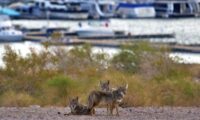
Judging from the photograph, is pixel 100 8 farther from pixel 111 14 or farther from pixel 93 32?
pixel 93 32

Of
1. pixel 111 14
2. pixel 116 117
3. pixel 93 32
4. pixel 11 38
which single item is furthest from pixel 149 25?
pixel 116 117

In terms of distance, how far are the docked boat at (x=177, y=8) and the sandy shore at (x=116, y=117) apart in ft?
342

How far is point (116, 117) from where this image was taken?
650 inches

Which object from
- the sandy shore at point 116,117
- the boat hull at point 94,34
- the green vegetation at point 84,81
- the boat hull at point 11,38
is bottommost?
the boat hull at point 94,34

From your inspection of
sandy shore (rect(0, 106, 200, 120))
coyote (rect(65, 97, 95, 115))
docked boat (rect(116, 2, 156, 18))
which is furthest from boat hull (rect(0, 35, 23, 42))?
coyote (rect(65, 97, 95, 115))

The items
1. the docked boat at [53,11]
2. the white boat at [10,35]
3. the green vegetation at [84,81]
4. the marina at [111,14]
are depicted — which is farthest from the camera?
the docked boat at [53,11]

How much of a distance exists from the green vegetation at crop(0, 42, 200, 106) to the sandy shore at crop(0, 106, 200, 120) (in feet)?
4.68

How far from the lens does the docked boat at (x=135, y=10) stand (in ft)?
397

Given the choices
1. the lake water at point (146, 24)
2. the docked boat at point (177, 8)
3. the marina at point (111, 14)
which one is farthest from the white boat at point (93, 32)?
the docked boat at point (177, 8)

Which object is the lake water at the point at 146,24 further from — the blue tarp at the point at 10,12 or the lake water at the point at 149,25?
the blue tarp at the point at 10,12

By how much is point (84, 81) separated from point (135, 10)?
97.9 metres

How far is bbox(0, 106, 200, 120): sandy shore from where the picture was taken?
16.4m

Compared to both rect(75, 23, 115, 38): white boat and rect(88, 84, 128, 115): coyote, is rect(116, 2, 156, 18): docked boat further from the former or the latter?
rect(88, 84, 128, 115): coyote

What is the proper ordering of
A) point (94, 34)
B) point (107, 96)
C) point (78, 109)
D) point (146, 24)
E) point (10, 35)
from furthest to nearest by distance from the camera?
point (146, 24), point (94, 34), point (10, 35), point (78, 109), point (107, 96)
